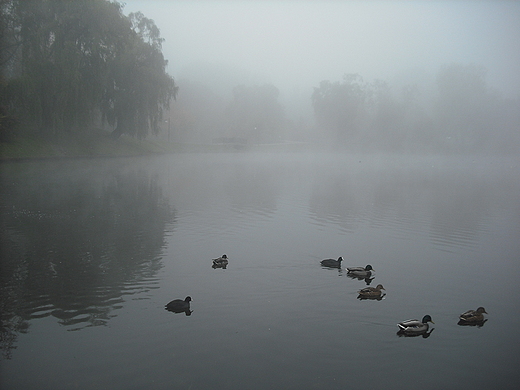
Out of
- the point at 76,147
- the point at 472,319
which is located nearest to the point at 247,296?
the point at 472,319

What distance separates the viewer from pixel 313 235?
15.5 m

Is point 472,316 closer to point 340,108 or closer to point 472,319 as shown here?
point 472,319

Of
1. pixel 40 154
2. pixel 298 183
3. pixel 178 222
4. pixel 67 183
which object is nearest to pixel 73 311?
pixel 178 222

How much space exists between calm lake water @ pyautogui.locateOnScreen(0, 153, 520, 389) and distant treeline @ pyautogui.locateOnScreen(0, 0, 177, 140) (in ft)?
59.6

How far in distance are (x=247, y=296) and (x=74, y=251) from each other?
5666mm

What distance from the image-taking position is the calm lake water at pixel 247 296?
6.68 metres

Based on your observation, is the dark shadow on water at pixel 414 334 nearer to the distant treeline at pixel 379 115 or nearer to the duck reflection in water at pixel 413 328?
the duck reflection in water at pixel 413 328

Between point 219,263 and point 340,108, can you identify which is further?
point 340,108

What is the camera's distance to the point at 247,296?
9.52 m

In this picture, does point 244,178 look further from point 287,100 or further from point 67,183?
point 287,100

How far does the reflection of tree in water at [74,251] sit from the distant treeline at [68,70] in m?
15.3

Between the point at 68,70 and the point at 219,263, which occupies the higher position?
the point at 68,70

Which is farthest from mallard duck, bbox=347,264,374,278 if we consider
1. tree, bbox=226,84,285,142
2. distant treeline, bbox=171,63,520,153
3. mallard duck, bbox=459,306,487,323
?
tree, bbox=226,84,285,142

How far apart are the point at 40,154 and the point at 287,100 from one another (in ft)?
428
